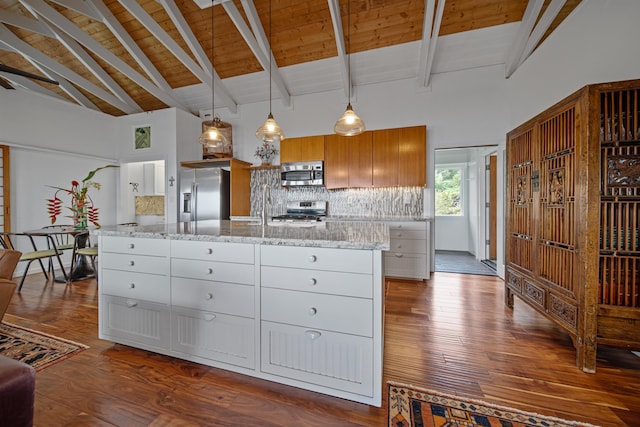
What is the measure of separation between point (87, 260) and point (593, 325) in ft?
20.1

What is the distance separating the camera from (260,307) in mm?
1625

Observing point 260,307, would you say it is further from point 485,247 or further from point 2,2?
point 2,2

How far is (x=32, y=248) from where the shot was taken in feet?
14.6

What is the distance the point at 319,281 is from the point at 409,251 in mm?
2796

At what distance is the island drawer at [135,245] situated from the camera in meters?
1.87

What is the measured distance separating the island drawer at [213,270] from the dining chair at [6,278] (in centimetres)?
94

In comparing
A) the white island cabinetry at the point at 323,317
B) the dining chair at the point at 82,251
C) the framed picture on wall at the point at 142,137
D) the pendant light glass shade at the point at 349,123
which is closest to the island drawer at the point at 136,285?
the white island cabinetry at the point at 323,317

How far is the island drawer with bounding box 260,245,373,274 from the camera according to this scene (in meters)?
1.42

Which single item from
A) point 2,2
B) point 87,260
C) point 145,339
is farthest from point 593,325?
point 2,2

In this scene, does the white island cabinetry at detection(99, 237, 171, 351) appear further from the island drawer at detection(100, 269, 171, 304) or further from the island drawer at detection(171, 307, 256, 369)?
the island drawer at detection(171, 307, 256, 369)

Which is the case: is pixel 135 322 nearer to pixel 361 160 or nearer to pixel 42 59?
pixel 361 160

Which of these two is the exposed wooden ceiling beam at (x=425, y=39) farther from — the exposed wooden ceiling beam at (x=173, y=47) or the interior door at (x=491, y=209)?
the exposed wooden ceiling beam at (x=173, y=47)

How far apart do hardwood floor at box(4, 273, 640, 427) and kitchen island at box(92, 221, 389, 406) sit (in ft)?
0.33

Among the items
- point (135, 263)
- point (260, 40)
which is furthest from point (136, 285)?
point (260, 40)
